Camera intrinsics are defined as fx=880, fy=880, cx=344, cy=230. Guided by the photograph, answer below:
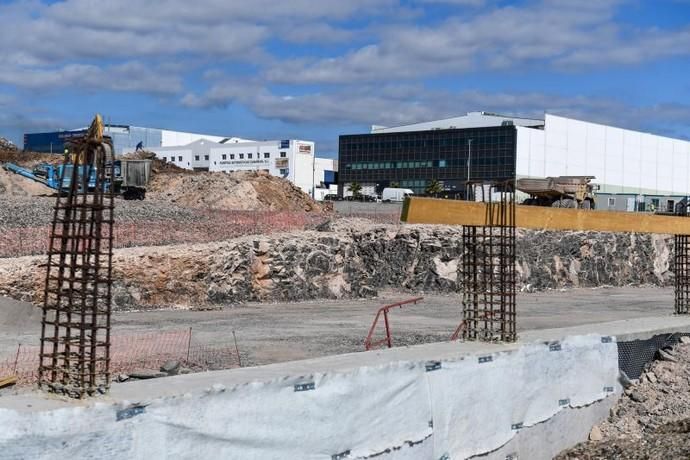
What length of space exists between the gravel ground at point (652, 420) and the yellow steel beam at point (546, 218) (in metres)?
2.28

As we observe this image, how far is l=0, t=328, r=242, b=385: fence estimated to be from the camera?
504 inches

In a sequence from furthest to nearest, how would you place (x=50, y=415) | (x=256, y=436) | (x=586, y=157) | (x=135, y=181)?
1. (x=586, y=157)
2. (x=135, y=181)
3. (x=256, y=436)
4. (x=50, y=415)

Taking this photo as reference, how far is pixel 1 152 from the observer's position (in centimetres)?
5984

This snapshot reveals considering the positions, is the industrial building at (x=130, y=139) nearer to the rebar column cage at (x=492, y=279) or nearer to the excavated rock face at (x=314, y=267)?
the excavated rock face at (x=314, y=267)

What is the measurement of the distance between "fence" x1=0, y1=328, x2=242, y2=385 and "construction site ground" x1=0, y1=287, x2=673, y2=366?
378 mm

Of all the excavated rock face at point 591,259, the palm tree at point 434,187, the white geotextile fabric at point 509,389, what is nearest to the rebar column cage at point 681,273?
the white geotextile fabric at point 509,389

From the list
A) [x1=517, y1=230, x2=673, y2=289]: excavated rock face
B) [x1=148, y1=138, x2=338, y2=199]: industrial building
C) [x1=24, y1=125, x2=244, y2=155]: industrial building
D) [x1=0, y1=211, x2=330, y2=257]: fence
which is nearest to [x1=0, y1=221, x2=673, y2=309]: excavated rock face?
[x1=517, y1=230, x2=673, y2=289]: excavated rock face

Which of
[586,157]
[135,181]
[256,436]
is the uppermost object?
[586,157]

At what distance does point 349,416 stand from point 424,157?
94648 millimetres

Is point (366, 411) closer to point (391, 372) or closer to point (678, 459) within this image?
point (391, 372)

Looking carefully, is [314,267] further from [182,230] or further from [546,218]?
[546,218]

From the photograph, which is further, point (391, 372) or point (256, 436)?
point (391, 372)

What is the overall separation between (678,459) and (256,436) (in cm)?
513

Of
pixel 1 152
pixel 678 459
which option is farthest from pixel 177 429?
pixel 1 152
